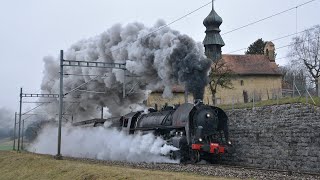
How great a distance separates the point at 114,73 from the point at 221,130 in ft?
49.4

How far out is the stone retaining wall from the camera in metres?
20.9

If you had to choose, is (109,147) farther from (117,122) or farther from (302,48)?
(302,48)

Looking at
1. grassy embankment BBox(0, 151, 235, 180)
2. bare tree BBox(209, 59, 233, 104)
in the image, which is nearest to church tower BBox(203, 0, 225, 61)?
bare tree BBox(209, 59, 233, 104)

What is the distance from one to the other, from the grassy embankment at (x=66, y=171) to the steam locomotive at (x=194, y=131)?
409cm

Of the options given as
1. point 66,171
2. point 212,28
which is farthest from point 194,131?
A: point 212,28

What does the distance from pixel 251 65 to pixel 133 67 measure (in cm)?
3699

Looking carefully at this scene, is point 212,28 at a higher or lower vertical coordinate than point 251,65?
higher

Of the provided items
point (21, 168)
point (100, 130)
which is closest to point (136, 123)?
point (100, 130)

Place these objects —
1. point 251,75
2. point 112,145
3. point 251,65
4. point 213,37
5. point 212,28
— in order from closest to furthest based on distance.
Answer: point 112,145, point 212,28, point 213,37, point 251,75, point 251,65

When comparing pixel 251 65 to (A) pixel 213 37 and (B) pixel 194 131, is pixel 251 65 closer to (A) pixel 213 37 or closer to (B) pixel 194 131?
(A) pixel 213 37

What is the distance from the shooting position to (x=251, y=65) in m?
65.8

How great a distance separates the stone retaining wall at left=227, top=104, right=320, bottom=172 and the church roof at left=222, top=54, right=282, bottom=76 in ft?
124

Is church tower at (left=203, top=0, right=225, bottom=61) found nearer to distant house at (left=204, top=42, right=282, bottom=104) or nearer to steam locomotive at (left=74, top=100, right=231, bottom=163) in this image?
distant house at (left=204, top=42, right=282, bottom=104)

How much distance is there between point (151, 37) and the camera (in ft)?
102
